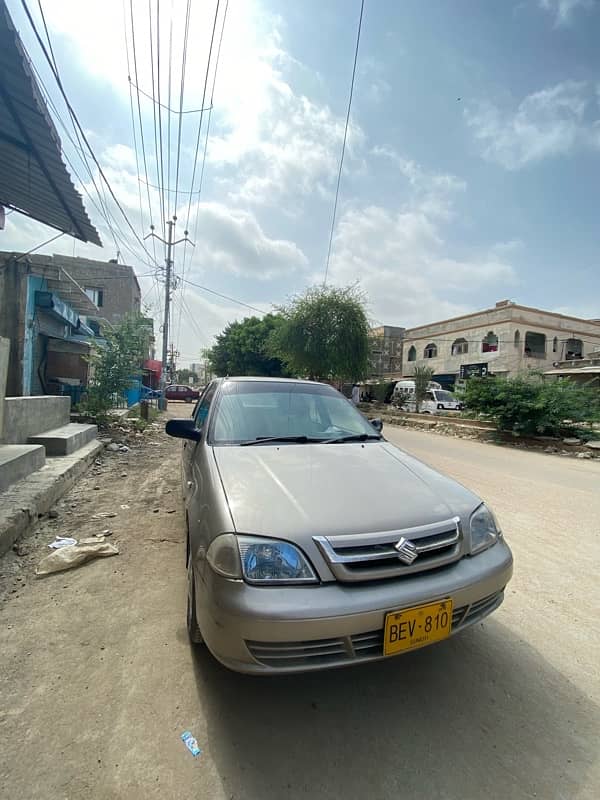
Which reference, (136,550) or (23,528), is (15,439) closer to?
(23,528)

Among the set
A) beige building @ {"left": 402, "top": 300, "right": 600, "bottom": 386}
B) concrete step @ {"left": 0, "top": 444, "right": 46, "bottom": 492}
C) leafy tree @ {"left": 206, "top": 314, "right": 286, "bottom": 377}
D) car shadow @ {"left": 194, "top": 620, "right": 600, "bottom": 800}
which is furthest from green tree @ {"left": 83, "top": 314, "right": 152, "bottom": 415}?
beige building @ {"left": 402, "top": 300, "right": 600, "bottom": 386}

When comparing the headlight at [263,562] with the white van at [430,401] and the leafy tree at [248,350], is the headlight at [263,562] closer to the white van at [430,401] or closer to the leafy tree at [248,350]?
the white van at [430,401]

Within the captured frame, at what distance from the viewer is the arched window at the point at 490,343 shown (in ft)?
86.8

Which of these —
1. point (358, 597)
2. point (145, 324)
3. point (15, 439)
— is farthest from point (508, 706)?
point (145, 324)

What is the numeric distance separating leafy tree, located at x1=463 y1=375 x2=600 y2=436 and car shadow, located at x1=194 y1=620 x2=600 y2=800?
9.89 meters

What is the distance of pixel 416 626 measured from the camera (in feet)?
5.16

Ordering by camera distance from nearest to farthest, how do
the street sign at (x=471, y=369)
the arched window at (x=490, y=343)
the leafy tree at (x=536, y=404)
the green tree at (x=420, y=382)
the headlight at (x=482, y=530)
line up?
the headlight at (x=482, y=530) → the leafy tree at (x=536, y=404) → the green tree at (x=420, y=382) → the arched window at (x=490, y=343) → the street sign at (x=471, y=369)

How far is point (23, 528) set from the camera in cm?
340

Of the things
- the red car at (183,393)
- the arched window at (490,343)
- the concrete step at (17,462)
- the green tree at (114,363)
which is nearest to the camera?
the concrete step at (17,462)

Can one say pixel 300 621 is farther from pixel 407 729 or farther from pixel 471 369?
pixel 471 369

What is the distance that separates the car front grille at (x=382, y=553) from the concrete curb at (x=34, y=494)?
2.89 m

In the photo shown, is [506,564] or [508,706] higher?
[506,564]

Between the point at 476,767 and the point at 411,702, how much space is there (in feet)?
1.11

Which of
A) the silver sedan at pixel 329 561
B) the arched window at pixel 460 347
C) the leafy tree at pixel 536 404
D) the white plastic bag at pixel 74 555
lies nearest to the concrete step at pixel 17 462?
the white plastic bag at pixel 74 555
